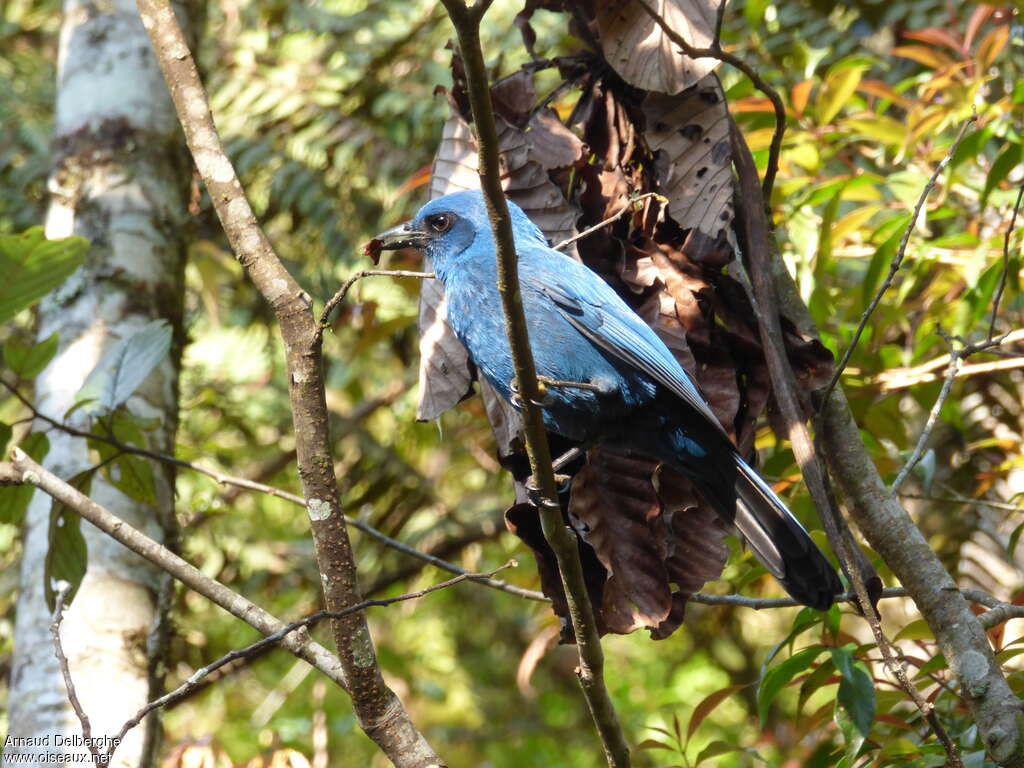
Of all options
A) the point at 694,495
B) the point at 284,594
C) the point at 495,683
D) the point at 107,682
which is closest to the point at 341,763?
the point at 495,683

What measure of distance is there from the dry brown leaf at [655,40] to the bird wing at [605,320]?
1.61 feet

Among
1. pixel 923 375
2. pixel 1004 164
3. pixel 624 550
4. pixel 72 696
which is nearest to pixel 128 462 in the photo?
pixel 72 696

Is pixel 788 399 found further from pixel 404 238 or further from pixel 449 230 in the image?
pixel 404 238

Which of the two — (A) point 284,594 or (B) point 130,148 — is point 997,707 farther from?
(A) point 284,594

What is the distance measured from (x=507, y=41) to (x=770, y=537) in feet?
10.6

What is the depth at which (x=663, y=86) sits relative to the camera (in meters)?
2.64

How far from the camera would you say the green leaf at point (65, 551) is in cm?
290

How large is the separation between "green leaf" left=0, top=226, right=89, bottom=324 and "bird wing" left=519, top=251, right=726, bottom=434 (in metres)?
1.27

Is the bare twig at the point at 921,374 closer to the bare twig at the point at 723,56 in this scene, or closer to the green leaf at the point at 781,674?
the bare twig at the point at 723,56

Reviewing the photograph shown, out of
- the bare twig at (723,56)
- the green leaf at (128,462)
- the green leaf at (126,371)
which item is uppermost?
the bare twig at (723,56)

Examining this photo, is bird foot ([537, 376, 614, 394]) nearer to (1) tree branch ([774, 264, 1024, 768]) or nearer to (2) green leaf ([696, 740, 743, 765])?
(1) tree branch ([774, 264, 1024, 768])

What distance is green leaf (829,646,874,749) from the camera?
258cm

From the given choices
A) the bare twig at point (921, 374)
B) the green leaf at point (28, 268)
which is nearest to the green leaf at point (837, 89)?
the bare twig at point (921, 374)

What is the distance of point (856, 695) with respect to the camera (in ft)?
8.53
